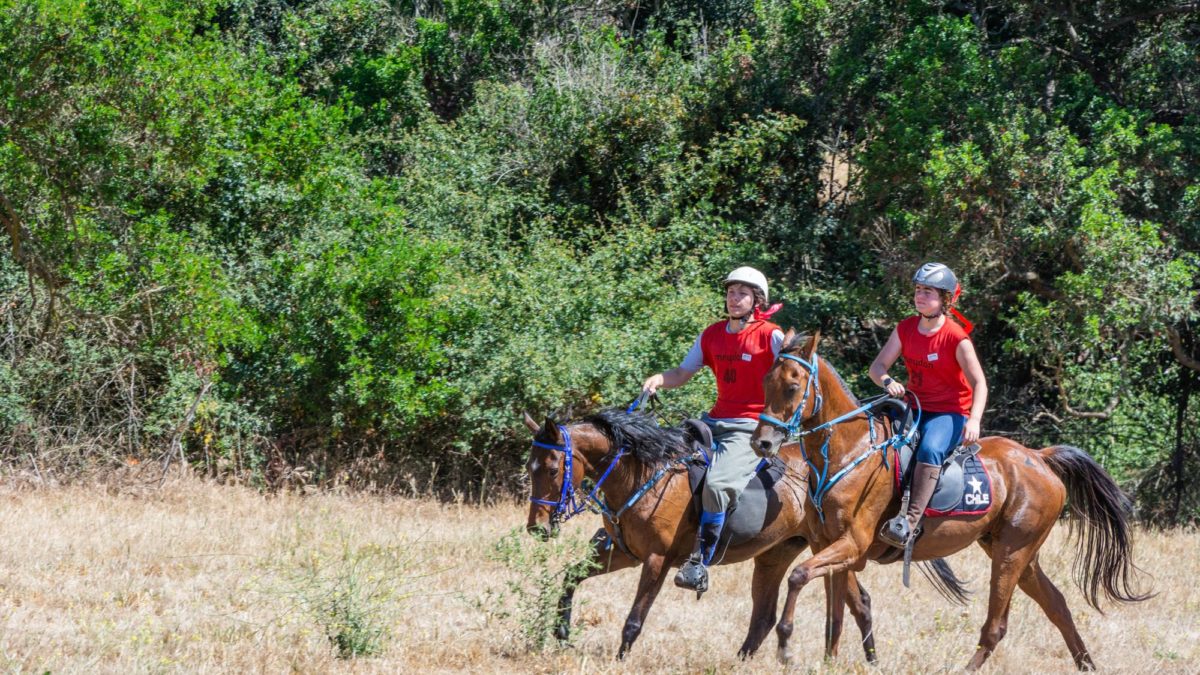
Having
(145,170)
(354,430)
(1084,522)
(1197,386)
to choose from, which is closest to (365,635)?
(1084,522)

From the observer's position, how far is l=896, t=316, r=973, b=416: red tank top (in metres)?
8.27

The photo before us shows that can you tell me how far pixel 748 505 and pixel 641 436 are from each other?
0.87 metres

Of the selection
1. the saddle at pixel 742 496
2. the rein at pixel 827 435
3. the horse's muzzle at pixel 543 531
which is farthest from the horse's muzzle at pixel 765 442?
the horse's muzzle at pixel 543 531

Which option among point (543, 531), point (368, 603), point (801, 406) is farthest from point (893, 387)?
point (368, 603)

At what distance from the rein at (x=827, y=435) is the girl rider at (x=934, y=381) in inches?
6.4

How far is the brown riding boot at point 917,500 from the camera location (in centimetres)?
812

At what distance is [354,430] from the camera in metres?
14.8

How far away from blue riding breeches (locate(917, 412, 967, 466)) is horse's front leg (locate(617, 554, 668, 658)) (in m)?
1.90

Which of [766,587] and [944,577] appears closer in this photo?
[766,587]

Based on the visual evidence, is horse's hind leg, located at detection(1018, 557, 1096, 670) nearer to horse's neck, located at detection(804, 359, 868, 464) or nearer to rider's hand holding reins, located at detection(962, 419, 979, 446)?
rider's hand holding reins, located at detection(962, 419, 979, 446)

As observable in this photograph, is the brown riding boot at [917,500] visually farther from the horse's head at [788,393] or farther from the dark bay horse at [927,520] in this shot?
the horse's head at [788,393]

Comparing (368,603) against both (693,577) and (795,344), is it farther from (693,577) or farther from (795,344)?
(795,344)

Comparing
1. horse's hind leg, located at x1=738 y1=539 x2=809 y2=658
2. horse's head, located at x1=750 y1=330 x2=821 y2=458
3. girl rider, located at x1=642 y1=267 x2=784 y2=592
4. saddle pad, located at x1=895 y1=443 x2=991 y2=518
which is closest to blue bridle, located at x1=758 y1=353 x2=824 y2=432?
horse's head, located at x1=750 y1=330 x2=821 y2=458

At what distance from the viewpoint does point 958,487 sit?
8.33 m
